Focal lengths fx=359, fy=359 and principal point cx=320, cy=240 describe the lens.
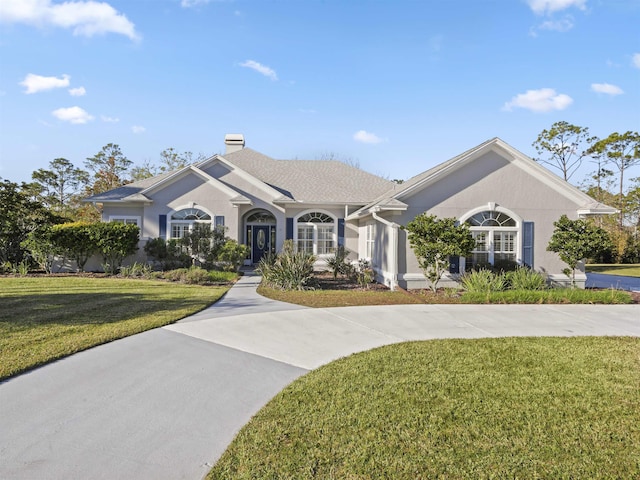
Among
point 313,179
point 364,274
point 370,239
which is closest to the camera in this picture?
point 364,274

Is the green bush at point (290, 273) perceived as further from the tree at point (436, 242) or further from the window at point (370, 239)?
the window at point (370, 239)

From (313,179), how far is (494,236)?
33.0ft

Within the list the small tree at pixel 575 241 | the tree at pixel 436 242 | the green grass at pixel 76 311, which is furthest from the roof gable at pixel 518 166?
the green grass at pixel 76 311

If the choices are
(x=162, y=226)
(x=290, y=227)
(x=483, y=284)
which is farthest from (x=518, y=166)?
(x=162, y=226)

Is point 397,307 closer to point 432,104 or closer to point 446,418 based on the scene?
point 446,418

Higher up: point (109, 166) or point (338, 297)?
point (109, 166)

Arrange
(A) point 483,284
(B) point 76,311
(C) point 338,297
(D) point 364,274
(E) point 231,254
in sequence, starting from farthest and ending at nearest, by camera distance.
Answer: (E) point 231,254 < (D) point 364,274 < (A) point 483,284 < (C) point 338,297 < (B) point 76,311

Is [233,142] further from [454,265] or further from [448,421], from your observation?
[448,421]

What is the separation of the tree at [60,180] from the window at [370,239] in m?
27.0

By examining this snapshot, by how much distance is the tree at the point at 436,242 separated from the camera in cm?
1106

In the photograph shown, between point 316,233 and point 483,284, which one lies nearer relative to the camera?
point 483,284

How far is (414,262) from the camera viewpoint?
12523mm

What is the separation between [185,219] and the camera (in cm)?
1617

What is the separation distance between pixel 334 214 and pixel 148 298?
10.0 meters
